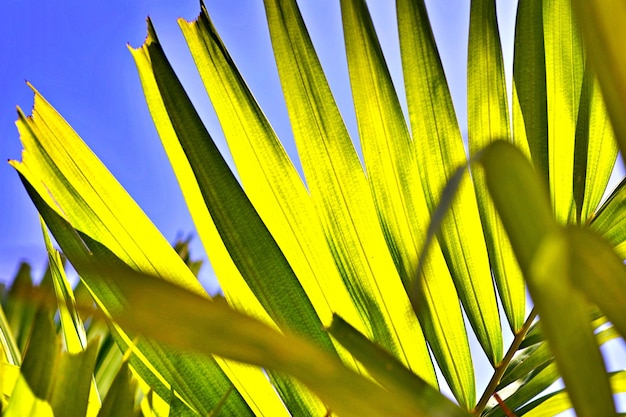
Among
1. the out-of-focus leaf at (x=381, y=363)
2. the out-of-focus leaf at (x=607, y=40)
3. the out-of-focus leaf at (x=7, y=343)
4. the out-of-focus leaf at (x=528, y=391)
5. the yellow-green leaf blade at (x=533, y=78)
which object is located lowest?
the out-of-focus leaf at (x=381, y=363)

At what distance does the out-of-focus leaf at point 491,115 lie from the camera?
2.21ft

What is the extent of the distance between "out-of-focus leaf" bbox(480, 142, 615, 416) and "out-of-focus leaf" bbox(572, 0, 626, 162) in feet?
0.13

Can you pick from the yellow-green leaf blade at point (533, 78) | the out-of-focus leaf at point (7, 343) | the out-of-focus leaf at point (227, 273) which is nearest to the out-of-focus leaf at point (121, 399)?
the out-of-focus leaf at point (227, 273)

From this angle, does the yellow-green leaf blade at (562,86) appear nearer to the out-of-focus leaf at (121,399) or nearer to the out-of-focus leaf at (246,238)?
the out-of-focus leaf at (246,238)

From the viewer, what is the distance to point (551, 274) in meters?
0.22

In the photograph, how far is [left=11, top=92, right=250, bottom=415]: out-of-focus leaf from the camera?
1.84ft

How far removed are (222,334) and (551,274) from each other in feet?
0.38

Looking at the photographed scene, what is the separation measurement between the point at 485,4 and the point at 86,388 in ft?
1.78

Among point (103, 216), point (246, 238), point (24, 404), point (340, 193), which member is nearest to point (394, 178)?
point (340, 193)

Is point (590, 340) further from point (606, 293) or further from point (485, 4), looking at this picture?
point (485, 4)

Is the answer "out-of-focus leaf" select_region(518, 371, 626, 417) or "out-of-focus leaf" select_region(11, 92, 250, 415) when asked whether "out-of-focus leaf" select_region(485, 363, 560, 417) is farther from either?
"out-of-focus leaf" select_region(11, 92, 250, 415)

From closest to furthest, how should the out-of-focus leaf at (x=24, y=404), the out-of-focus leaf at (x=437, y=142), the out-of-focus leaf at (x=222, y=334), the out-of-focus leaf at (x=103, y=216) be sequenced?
the out-of-focus leaf at (x=222, y=334)
the out-of-focus leaf at (x=24, y=404)
the out-of-focus leaf at (x=103, y=216)
the out-of-focus leaf at (x=437, y=142)

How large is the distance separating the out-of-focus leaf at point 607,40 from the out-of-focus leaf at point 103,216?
0.43 meters

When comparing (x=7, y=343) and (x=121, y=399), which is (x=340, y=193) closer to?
(x=121, y=399)
